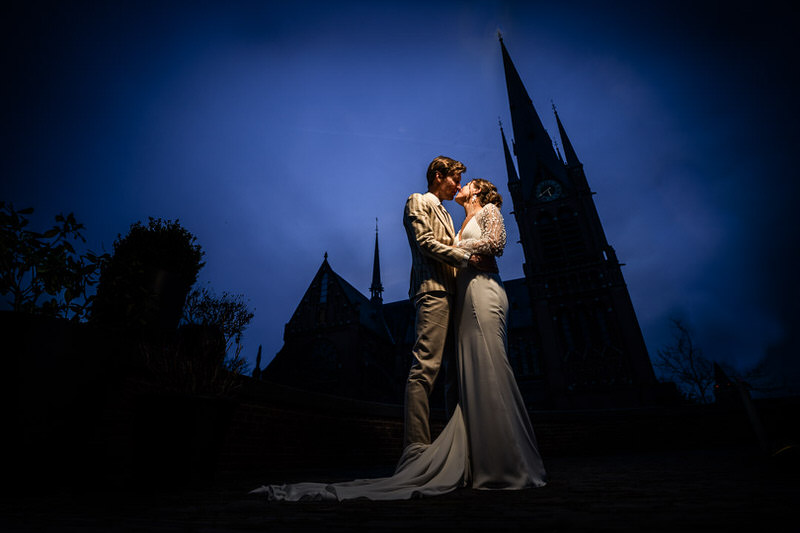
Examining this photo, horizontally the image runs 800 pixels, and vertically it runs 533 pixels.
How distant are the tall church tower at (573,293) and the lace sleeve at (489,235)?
24.5m

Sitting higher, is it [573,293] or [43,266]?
[573,293]

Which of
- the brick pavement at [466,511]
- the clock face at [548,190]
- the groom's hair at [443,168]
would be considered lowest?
the brick pavement at [466,511]

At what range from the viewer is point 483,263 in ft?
9.72

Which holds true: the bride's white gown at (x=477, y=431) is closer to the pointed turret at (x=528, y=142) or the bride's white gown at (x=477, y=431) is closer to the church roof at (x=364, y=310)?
the church roof at (x=364, y=310)

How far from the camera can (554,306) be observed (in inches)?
1029

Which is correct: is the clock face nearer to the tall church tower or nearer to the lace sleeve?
the tall church tower

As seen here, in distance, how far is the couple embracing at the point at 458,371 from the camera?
221cm

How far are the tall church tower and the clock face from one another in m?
0.09

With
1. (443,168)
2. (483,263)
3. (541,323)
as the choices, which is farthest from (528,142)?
(483,263)

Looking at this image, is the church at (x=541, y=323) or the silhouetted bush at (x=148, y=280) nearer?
the silhouetted bush at (x=148, y=280)

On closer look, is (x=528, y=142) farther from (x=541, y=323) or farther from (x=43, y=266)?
(x=43, y=266)

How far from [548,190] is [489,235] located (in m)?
32.2

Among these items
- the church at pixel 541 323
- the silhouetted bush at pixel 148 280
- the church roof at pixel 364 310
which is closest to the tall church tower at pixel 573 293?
the church at pixel 541 323

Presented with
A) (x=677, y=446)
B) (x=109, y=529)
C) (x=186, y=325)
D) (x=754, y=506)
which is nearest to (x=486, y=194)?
(x=754, y=506)
